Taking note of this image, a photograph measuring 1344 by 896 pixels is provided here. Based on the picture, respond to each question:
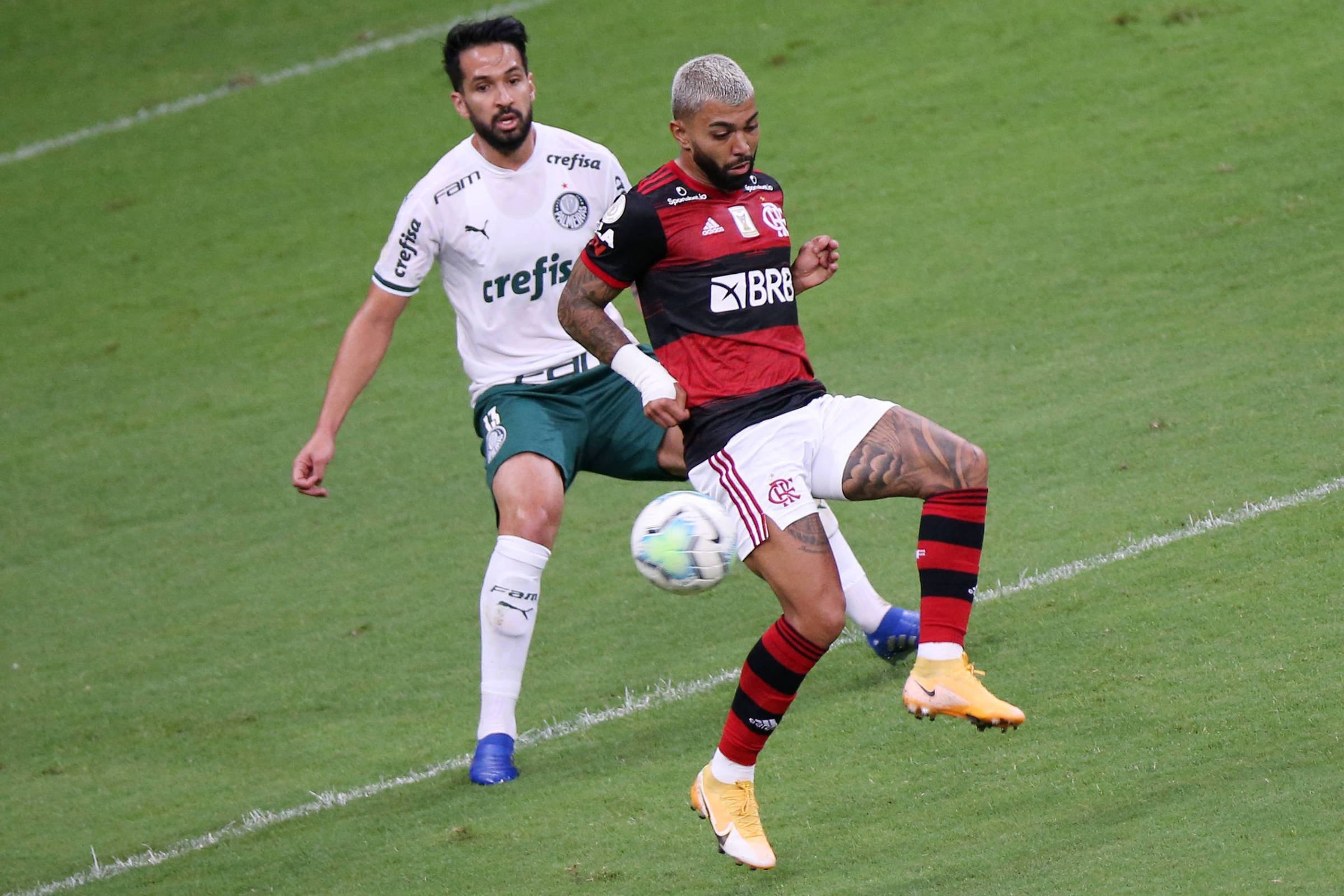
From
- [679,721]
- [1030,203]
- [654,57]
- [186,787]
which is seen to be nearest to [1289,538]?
[679,721]

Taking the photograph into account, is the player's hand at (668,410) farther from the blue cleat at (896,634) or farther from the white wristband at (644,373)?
the blue cleat at (896,634)

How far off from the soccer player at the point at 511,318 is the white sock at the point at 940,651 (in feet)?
4.08

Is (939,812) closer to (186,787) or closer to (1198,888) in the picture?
(1198,888)

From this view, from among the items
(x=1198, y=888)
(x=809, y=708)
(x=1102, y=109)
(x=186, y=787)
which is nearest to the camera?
(x=1198, y=888)

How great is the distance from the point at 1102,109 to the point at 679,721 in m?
7.44

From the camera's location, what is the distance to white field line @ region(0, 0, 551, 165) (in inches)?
596

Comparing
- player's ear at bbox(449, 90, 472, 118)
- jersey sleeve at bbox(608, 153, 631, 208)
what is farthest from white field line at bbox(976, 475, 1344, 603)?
player's ear at bbox(449, 90, 472, 118)

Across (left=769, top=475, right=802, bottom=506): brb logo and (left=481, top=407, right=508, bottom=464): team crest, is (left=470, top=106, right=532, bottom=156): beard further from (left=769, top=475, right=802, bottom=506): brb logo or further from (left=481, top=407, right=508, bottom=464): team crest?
(left=769, top=475, right=802, bottom=506): brb logo

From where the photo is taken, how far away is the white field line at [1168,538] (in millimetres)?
6109

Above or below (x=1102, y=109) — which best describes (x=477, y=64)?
above

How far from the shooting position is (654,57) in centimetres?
1422

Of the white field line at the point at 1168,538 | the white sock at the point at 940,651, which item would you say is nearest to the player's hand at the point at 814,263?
the white sock at the point at 940,651

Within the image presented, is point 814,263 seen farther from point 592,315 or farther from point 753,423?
point 592,315

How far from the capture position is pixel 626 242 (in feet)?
14.9
